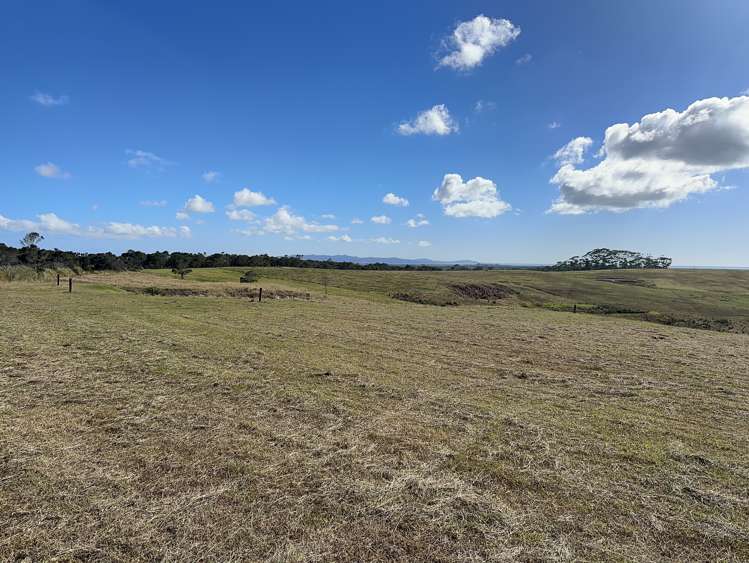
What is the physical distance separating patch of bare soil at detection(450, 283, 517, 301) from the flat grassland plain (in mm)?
44776

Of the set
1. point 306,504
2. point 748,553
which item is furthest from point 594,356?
point 306,504

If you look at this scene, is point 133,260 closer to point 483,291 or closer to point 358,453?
point 483,291

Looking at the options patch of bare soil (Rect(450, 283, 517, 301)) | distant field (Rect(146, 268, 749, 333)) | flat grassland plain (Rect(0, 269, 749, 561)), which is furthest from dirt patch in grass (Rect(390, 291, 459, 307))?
flat grassland plain (Rect(0, 269, 749, 561))

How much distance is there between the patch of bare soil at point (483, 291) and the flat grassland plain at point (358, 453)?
44.8 metres

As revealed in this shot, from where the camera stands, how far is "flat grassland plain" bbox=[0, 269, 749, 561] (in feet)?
13.2

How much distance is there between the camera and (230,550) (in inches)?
150

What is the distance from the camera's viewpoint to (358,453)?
5852 millimetres

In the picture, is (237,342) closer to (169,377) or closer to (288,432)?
(169,377)

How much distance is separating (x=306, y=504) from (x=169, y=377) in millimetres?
6401

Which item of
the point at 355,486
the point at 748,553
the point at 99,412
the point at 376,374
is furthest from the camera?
the point at 376,374

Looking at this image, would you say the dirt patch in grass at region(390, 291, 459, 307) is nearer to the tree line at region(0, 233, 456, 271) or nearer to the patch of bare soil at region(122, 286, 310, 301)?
the patch of bare soil at region(122, 286, 310, 301)

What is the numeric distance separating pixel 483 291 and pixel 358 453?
57.9 metres

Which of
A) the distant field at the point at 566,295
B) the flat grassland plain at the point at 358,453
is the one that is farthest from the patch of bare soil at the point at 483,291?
the flat grassland plain at the point at 358,453

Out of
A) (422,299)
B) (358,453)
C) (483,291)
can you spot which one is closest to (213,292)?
(422,299)
